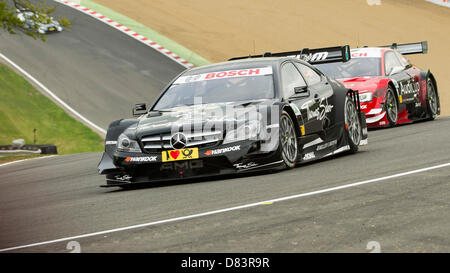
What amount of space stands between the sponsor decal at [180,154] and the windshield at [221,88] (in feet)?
3.60

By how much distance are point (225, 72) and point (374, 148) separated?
2.38 m

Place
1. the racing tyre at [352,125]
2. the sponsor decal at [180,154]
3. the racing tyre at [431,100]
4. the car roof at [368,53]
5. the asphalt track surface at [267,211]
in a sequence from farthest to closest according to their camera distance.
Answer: the racing tyre at [431,100], the car roof at [368,53], the racing tyre at [352,125], the sponsor decal at [180,154], the asphalt track surface at [267,211]

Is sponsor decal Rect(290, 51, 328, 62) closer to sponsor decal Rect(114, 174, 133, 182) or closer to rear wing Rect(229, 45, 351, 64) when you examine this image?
rear wing Rect(229, 45, 351, 64)

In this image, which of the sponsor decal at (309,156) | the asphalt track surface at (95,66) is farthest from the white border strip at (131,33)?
the sponsor decal at (309,156)

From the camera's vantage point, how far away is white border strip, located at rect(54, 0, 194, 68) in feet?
96.8

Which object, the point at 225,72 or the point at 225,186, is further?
the point at 225,72

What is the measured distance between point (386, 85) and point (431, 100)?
6.87 feet

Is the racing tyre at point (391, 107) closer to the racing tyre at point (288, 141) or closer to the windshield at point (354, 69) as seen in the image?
the windshield at point (354, 69)

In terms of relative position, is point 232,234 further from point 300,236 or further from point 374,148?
point 374,148

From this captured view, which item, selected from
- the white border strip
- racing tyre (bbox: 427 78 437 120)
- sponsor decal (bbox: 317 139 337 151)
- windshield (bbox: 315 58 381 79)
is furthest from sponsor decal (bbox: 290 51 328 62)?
the white border strip

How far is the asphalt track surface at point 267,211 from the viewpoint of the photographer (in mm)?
5023

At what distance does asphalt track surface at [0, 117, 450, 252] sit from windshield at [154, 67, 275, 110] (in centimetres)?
103

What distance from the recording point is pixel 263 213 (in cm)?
611
